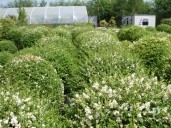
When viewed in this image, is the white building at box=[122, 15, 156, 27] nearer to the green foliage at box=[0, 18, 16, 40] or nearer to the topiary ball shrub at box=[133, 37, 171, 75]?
the green foliage at box=[0, 18, 16, 40]

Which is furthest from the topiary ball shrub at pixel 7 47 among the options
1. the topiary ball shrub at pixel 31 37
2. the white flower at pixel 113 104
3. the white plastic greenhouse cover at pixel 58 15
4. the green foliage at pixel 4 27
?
the white plastic greenhouse cover at pixel 58 15

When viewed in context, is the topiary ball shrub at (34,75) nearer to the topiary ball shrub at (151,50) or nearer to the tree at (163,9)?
the topiary ball shrub at (151,50)

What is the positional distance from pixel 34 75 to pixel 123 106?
328 cm

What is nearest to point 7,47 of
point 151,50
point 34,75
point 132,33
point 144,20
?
point 132,33

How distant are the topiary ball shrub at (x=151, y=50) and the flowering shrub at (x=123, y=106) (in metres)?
4.89

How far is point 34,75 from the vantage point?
7883 millimetres

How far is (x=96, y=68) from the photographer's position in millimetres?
7547

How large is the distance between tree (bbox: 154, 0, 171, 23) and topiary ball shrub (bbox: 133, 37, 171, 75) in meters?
52.4

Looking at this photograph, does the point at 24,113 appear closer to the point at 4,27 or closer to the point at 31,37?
the point at 31,37

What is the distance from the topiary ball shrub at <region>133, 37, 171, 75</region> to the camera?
10.5 meters

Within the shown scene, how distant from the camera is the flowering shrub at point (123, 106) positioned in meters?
4.85

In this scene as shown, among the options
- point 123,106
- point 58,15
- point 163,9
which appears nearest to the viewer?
point 123,106

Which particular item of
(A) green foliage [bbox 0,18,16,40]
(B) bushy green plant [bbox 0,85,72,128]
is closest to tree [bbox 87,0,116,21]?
(A) green foliage [bbox 0,18,16,40]

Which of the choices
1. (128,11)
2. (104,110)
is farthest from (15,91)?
(128,11)
